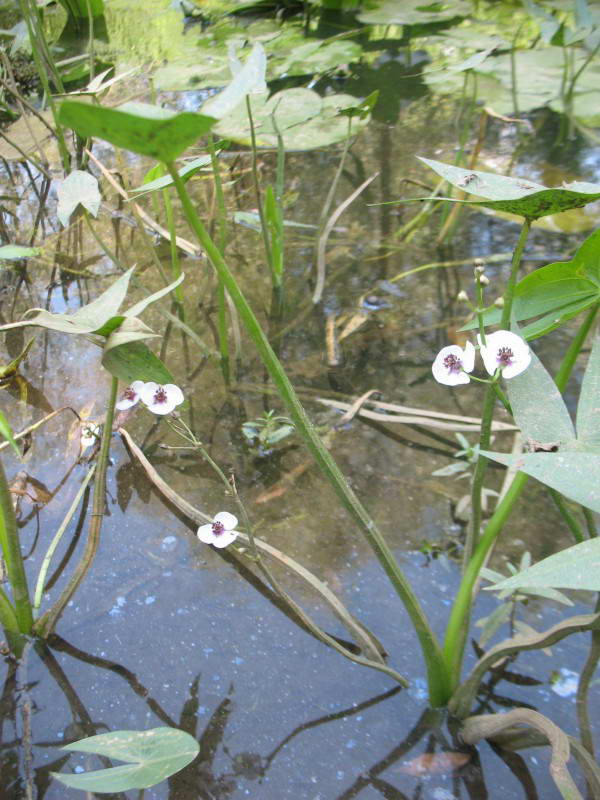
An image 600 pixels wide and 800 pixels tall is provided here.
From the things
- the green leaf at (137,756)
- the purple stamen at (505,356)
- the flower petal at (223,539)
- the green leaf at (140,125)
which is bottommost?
the green leaf at (137,756)

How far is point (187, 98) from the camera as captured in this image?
101 inches

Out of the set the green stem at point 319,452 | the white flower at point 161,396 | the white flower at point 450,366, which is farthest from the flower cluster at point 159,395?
the white flower at point 450,366

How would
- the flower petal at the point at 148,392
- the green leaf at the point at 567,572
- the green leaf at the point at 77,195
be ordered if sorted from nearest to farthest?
the green leaf at the point at 567,572
the flower petal at the point at 148,392
the green leaf at the point at 77,195

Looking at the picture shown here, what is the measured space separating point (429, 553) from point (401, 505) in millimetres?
106

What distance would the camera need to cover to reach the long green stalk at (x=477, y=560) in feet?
2.39

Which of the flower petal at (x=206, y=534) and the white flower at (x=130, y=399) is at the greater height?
the white flower at (x=130, y=399)

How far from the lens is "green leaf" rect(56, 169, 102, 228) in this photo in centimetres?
108

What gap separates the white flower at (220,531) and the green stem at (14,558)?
0.22 m

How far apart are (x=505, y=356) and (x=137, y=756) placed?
0.49 m

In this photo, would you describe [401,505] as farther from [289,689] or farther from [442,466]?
[289,689]

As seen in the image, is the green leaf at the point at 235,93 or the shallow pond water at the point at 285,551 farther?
the shallow pond water at the point at 285,551

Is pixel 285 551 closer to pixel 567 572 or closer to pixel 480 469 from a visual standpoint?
pixel 480 469

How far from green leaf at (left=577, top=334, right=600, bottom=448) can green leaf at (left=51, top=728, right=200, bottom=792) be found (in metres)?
0.44

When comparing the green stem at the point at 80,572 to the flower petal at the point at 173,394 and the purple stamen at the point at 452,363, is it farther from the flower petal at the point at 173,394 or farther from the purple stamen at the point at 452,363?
the purple stamen at the point at 452,363
